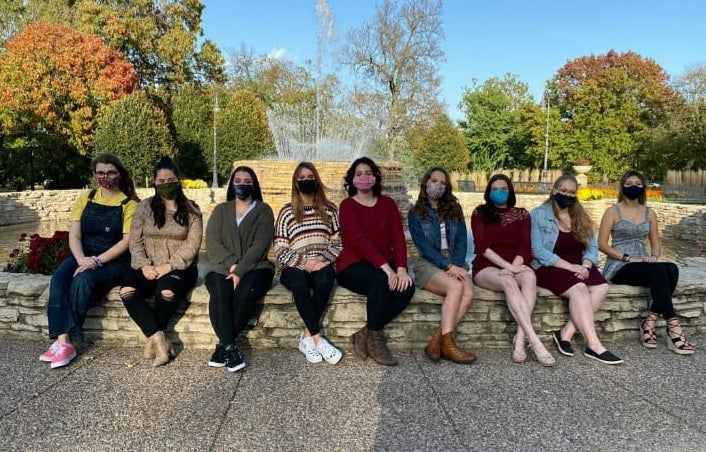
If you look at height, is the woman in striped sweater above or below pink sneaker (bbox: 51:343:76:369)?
above

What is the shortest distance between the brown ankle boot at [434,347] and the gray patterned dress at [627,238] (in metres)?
1.80

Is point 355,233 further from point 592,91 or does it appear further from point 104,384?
point 592,91

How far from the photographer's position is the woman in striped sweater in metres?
3.85

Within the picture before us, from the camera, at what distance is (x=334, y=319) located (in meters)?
4.12

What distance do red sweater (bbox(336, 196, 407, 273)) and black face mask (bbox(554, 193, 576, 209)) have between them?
4.64ft

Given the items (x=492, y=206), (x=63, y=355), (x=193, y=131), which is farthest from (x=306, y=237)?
(x=193, y=131)

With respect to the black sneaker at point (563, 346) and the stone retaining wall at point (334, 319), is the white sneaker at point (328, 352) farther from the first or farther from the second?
the black sneaker at point (563, 346)

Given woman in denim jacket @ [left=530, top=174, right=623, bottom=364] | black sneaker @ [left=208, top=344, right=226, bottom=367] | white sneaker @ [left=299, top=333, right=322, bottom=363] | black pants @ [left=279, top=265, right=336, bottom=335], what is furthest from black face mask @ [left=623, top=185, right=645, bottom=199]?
black sneaker @ [left=208, top=344, right=226, bottom=367]

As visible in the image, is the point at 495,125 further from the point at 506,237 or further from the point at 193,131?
the point at 506,237

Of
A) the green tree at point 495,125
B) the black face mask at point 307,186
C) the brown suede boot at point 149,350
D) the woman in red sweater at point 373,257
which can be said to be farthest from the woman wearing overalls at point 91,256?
the green tree at point 495,125

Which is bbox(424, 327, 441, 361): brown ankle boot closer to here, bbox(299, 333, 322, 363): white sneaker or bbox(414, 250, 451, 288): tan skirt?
bbox(414, 250, 451, 288): tan skirt

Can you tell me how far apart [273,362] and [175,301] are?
89cm

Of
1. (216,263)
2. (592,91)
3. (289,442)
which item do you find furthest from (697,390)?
(592,91)

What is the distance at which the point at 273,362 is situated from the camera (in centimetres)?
379
